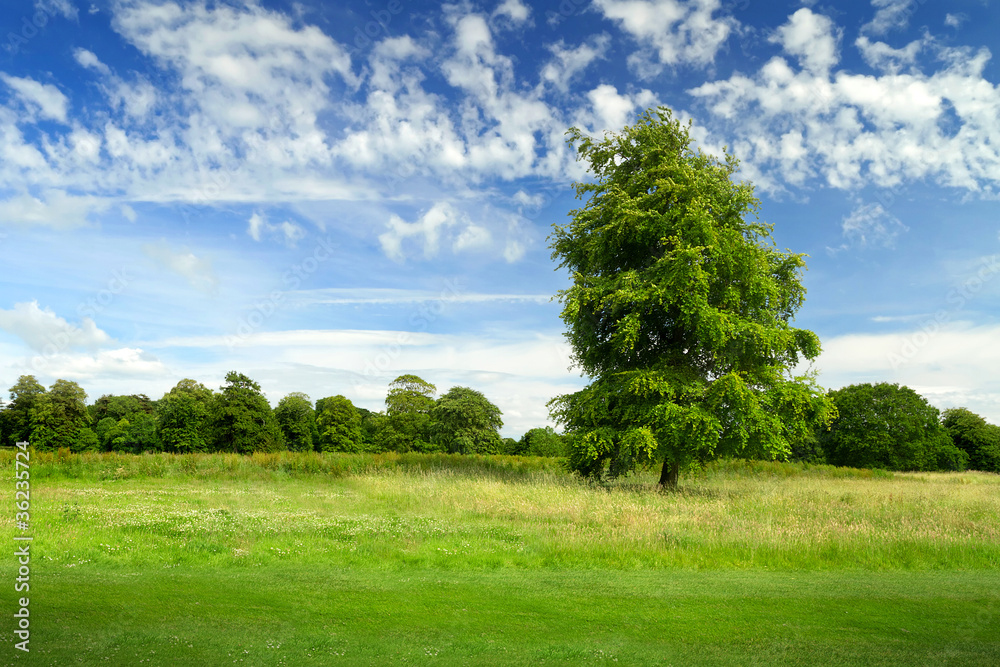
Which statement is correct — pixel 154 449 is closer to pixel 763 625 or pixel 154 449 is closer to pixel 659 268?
pixel 659 268

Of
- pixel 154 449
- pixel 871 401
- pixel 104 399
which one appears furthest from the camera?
pixel 104 399

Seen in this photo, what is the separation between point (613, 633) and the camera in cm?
704

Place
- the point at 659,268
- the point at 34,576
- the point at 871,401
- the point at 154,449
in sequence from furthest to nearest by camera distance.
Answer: the point at 154,449 < the point at 871,401 < the point at 659,268 < the point at 34,576

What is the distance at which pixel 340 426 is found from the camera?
2665 inches

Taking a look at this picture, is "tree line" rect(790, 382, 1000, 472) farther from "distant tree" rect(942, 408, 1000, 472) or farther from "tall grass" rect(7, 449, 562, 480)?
"tall grass" rect(7, 449, 562, 480)

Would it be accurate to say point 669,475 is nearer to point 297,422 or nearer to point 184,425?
point 184,425

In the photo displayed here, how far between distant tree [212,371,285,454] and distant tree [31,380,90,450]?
673 inches

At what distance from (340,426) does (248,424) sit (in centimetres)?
1330

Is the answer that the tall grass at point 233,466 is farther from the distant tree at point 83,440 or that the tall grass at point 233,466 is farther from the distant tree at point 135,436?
the distant tree at point 135,436

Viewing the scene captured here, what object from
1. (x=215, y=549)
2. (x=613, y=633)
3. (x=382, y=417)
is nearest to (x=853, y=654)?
(x=613, y=633)

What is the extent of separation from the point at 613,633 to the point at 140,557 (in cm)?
888

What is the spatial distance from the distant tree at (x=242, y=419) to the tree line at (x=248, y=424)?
0.09 metres

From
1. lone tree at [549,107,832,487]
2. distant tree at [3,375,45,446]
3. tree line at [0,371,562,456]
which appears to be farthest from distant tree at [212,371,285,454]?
lone tree at [549,107,832,487]

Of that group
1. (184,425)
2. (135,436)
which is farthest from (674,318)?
(135,436)
